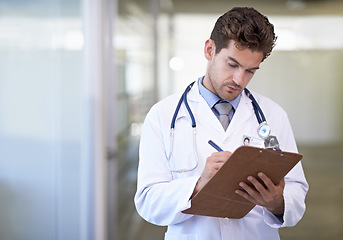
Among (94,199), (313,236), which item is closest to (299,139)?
(313,236)

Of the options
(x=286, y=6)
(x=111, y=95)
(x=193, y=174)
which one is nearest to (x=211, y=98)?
(x=193, y=174)

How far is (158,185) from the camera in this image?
1675 millimetres

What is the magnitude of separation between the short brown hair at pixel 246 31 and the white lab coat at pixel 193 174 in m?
0.24

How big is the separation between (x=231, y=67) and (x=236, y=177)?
1.13 feet

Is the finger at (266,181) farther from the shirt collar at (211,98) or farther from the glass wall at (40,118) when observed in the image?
the glass wall at (40,118)

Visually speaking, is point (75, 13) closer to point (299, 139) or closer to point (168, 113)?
point (168, 113)

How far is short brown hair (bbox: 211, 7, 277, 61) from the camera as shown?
1630 millimetres

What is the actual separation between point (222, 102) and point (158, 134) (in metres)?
0.25

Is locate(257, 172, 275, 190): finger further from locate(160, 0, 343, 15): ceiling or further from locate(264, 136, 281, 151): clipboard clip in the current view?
locate(160, 0, 343, 15): ceiling

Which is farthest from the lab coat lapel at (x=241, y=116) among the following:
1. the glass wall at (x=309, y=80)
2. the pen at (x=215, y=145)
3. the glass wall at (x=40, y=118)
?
Answer: the glass wall at (x=309, y=80)

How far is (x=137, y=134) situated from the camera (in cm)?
Result: 467

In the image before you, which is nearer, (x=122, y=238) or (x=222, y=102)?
(x=222, y=102)

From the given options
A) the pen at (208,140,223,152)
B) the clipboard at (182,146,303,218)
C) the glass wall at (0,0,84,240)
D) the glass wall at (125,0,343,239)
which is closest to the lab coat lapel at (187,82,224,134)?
the pen at (208,140,223,152)

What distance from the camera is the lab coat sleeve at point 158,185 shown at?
5.33 feet
